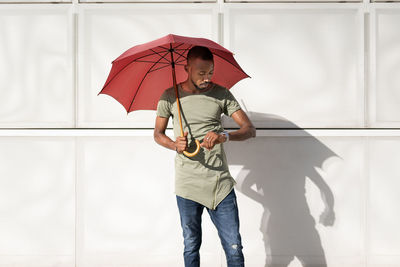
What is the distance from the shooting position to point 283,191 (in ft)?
13.2

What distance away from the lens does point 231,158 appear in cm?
402

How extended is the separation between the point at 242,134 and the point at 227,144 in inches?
42.3

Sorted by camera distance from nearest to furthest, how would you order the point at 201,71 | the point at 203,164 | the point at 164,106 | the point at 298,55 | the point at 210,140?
the point at 210,140 < the point at 201,71 < the point at 203,164 < the point at 164,106 < the point at 298,55

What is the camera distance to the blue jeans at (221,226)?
293 centimetres

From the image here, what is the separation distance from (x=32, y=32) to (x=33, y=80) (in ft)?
1.64

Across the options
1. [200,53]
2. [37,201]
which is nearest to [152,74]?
[200,53]

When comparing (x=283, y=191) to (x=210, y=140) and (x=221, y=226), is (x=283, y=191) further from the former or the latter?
(x=210, y=140)

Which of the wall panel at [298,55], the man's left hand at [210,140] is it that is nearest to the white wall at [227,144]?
the wall panel at [298,55]

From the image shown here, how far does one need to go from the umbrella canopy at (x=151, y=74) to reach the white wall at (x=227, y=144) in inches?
30.3

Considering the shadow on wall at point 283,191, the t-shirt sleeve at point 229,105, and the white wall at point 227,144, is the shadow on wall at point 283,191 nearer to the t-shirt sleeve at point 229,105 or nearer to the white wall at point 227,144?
the white wall at point 227,144

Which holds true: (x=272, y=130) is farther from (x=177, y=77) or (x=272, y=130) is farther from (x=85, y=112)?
(x=85, y=112)

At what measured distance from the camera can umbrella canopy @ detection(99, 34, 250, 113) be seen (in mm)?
3062

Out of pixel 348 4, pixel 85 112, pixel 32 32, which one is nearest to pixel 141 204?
pixel 85 112

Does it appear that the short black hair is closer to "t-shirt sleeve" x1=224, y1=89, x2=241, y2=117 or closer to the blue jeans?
"t-shirt sleeve" x1=224, y1=89, x2=241, y2=117
